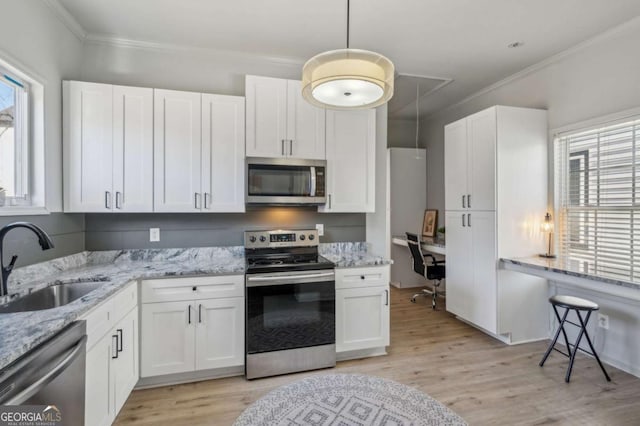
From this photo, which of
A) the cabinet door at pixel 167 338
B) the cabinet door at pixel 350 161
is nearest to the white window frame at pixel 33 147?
the cabinet door at pixel 167 338

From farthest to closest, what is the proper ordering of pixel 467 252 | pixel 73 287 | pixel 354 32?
pixel 467 252
pixel 354 32
pixel 73 287

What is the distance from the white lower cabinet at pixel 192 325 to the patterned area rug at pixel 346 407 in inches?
39.8

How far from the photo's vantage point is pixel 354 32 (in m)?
2.72

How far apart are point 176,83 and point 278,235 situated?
171cm

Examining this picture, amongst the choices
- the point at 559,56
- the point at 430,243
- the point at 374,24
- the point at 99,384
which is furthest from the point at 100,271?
the point at 559,56

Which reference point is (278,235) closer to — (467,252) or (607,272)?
(467,252)

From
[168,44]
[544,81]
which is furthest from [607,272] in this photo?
[168,44]

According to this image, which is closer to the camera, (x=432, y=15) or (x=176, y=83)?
(x=432, y=15)

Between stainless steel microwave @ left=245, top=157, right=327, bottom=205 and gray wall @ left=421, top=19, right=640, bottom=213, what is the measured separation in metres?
2.45

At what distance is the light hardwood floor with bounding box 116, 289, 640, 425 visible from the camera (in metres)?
2.09

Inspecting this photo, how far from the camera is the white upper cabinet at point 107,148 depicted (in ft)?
8.06

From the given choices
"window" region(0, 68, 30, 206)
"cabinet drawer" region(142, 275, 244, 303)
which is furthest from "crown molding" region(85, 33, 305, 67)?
"cabinet drawer" region(142, 275, 244, 303)

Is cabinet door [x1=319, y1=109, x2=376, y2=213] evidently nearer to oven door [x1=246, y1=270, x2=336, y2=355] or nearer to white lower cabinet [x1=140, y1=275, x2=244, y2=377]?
A: oven door [x1=246, y1=270, x2=336, y2=355]

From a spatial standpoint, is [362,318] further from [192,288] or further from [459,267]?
[459,267]
